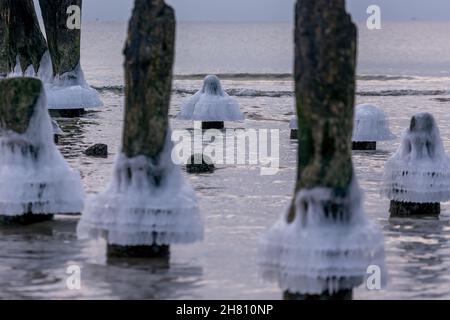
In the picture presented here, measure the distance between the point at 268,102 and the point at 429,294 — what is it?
2860 cm

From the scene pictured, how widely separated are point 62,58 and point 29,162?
1650 centimetres

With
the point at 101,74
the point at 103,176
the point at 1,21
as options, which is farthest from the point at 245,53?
the point at 103,176

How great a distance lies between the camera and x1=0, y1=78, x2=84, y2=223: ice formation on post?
13.9 meters

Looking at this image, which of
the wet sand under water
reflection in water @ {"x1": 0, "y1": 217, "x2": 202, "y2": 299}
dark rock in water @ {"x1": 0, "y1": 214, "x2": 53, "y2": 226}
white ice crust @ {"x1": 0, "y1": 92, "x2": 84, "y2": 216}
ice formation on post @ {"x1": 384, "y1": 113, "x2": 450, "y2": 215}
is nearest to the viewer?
reflection in water @ {"x1": 0, "y1": 217, "x2": 202, "y2": 299}

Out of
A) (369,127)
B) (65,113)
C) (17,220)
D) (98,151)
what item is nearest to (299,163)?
(17,220)

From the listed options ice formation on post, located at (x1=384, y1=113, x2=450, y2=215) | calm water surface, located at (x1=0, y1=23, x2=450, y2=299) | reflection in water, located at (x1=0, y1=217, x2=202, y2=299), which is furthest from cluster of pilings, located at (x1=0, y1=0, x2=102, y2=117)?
reflection in water, located at (x1=0, y1=217, x2=202, y2=299)

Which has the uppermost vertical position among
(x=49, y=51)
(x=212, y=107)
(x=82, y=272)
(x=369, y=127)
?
(x=49, y=51)

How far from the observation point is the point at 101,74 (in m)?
88.6

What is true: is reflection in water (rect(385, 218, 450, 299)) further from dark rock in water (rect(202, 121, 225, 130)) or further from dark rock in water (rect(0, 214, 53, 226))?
dark rock in water (rect(202, 121, 225, 130))

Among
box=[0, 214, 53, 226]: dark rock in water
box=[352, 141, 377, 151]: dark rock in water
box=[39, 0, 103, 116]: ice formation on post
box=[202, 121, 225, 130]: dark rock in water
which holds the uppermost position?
box=[39, 0, 103, 116]: ice formation on post

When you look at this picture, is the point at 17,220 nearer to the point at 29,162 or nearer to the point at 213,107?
the point at 29,162

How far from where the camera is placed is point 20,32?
97.6 ft

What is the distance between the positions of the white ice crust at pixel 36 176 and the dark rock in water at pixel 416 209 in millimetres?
4075

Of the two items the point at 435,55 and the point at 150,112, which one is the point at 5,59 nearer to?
the point at 150,112
